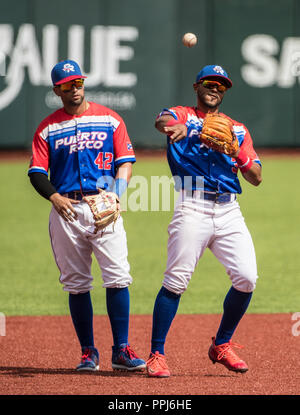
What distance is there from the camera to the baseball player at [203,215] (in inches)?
193

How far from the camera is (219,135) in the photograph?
15.4ft

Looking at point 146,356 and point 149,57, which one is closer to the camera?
point 146,356

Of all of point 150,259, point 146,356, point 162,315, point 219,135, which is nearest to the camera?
point 219,135

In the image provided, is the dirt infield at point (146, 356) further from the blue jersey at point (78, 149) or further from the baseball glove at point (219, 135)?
the baseball glove at point (219, 135)

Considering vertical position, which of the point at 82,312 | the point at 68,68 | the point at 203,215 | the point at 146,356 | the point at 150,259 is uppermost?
the point at 68,68

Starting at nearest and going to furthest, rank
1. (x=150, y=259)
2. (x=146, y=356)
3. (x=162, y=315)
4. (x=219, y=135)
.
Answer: (x=219, y=135)
(x=162, y=315)
(x=146, y=356)
(x=150, y=259)

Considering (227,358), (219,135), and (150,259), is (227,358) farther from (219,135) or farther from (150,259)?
(150,259)

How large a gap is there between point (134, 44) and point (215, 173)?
14.8 m

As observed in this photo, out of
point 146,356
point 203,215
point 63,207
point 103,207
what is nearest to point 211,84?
point 203,215

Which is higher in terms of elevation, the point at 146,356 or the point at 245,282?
the point at 245,282

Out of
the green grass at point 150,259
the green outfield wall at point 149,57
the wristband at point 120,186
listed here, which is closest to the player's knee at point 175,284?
the wristband at point 120,186

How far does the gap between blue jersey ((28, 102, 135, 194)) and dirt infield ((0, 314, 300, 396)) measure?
3.91 ft

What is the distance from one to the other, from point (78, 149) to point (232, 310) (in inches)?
55.1

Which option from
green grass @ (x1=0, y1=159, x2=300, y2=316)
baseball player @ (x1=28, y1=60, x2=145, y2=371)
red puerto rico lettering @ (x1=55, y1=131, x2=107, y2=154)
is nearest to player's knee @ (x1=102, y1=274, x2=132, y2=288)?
baseball player @ (x1=28, y1=60, x2=145, y2=371)
